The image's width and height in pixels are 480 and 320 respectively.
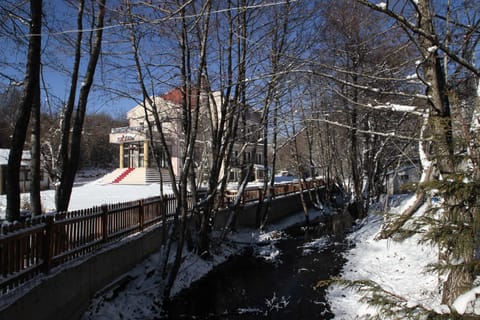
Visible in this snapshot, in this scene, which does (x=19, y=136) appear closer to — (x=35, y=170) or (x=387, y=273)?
(x=35, y=170)

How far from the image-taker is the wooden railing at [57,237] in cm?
429

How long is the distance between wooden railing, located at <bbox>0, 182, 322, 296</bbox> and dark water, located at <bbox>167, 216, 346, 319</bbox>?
2032 mm

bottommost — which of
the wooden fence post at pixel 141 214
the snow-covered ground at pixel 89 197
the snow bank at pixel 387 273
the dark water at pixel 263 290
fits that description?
the dark water at pixel 263 290

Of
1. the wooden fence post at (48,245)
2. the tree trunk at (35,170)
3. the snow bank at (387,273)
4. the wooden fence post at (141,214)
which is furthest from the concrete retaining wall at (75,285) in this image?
the snow bank at (387,273)

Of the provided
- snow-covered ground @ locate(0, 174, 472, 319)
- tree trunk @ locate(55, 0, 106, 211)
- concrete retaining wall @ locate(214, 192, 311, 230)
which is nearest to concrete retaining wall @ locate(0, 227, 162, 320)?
snow-covered ground @ locate(0, 174, 472, 319)

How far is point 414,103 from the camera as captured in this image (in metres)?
12.6

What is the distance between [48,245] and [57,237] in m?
0.34

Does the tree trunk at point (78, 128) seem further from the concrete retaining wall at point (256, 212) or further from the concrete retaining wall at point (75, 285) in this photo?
the concrete retaining wall at point (256, 212)

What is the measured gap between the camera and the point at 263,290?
7.97 m

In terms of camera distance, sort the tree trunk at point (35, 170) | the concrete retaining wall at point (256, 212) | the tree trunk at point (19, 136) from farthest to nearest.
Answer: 1. the concrete retaining wall at point (256, 212)
2. the tree trunk at point (35, 170)
3. the tree trunk at point (19, 136)

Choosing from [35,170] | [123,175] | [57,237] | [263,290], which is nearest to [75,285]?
[57,237]

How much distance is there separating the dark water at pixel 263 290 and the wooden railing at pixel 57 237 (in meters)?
2.03

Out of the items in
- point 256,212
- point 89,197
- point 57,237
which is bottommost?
point 256,212

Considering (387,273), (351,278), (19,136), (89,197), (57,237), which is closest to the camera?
(57,237)
